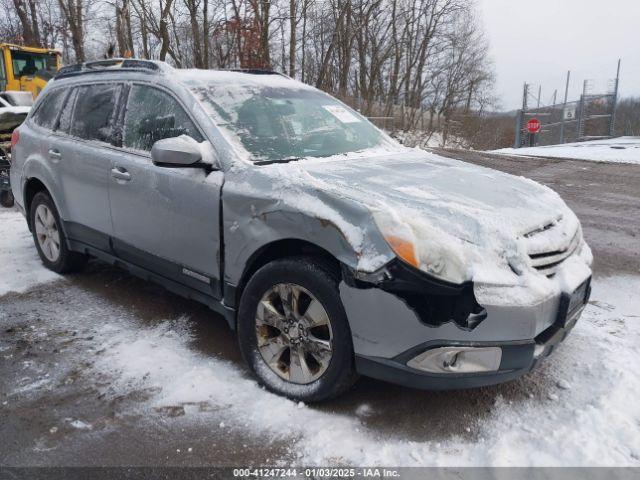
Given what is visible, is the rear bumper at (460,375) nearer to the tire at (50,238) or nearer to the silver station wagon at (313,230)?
the silver station wagon at (313,230)

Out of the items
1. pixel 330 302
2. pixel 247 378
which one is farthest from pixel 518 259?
pixel 247 378

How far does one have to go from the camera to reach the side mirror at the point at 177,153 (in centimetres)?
305

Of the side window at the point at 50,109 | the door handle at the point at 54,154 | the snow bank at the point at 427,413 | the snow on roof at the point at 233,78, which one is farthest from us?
the side window at the point at 50,109

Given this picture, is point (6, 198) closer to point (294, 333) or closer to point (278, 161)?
point (278, 161)

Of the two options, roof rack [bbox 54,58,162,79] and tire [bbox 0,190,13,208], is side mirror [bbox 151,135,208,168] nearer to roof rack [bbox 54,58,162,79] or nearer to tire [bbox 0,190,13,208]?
roof rack [bbox 54,58,162,79]

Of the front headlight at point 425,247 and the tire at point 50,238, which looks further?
the tire at point 50,238

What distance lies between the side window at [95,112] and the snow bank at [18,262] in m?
1.44

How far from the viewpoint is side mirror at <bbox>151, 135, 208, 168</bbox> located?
3055mm

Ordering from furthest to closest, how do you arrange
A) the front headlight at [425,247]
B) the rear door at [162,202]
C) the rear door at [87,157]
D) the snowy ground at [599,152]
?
the snowy ground at [599,152] < the rear door at [87,157] < the rear door at [162,202] < the front headlight at [425,247]

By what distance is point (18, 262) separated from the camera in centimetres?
536

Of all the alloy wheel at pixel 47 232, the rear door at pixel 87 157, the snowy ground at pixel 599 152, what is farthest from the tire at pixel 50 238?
the snowy ground at pixel 599 152

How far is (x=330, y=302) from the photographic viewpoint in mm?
A: 2568

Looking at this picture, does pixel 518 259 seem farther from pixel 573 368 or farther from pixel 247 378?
pixel 247 378

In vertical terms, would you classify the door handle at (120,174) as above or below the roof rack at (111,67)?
below
